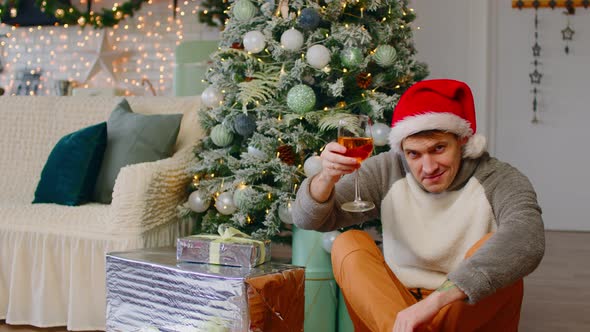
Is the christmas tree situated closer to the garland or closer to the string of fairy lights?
the string of fairy lights

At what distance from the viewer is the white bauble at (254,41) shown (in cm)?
239

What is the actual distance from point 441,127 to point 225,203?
1116 mm

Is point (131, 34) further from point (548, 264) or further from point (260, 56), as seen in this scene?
point (548, 264)

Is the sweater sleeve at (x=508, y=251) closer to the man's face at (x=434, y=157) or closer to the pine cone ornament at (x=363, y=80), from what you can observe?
the man's face at (x=434, y=157)

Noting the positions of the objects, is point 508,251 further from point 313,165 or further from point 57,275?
point 57,275

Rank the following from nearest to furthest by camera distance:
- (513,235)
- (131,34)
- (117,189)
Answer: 1. (513,235)
2. (117,189)
3. (131,34)

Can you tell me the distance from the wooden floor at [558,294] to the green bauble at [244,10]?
1369mm

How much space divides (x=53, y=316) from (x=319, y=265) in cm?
103

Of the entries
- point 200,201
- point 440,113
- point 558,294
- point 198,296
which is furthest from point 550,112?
point 198,296

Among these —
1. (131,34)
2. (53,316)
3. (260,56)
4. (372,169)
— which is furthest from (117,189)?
(131,34)

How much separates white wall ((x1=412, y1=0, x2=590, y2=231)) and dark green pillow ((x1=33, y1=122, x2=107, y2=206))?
341cm

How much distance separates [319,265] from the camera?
7.70ft

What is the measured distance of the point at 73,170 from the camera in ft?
8.59

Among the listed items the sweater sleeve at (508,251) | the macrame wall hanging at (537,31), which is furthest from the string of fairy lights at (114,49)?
the sweater sleeve at (508,251)
